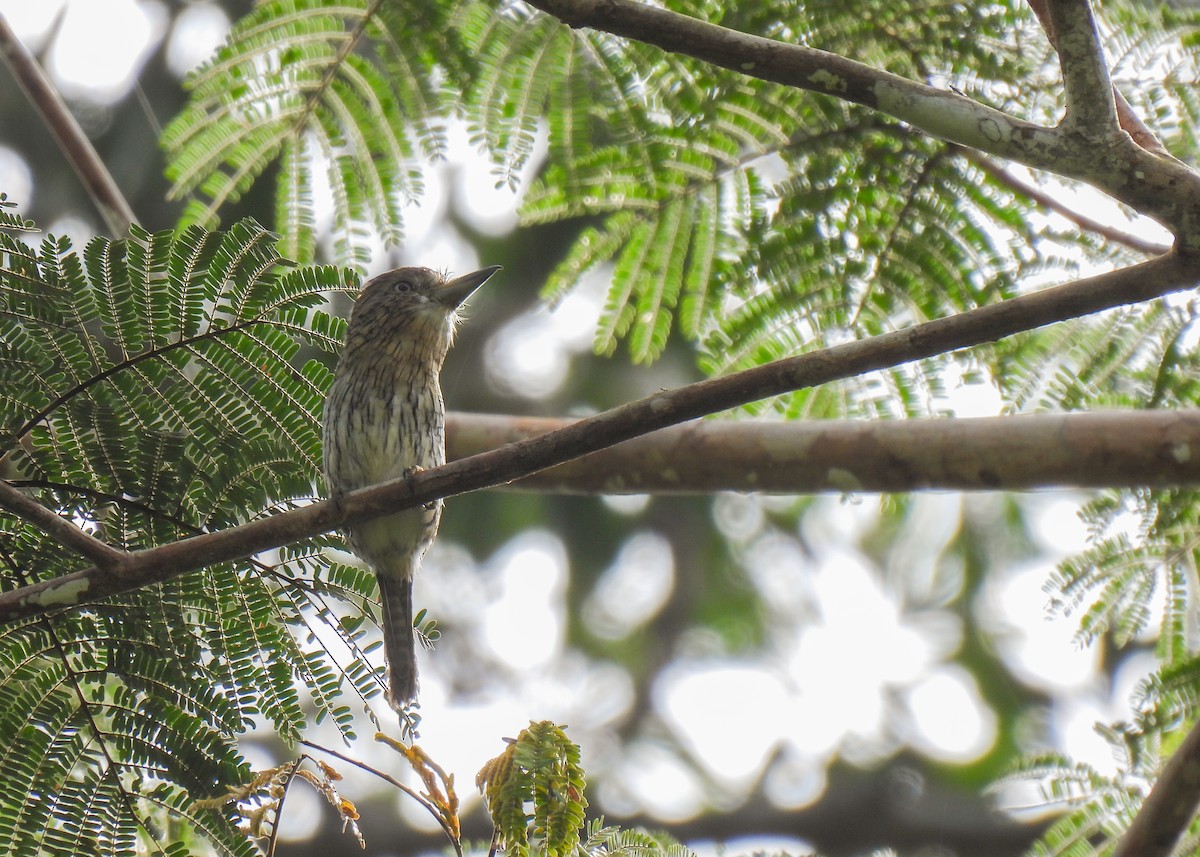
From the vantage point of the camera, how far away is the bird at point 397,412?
3.76 m

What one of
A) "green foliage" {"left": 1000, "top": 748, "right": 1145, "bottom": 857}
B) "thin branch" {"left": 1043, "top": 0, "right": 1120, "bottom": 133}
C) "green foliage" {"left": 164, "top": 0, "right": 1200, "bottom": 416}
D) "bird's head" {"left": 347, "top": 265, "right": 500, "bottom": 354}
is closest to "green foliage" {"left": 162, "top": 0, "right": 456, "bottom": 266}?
"green foliage" {"left": 164, "top": 0, "right": 1200, "bottom": 416}

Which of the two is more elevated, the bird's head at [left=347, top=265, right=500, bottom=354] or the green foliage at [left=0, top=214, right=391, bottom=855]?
the bird's head at [left=347, top=265, right=500, bottom=354]

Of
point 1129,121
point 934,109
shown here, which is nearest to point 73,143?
point 934,109

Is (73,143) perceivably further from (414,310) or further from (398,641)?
(398,641)

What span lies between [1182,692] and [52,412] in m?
3.14

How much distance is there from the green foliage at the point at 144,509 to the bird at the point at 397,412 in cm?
88

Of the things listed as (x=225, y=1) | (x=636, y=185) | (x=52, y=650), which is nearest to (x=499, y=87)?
(x=636, y=185)

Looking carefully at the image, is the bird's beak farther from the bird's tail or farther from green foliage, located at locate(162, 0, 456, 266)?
the bird's tail

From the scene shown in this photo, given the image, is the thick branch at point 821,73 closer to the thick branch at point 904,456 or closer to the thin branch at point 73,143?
the thick branch at point 904,456

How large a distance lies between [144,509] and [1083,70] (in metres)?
2.08

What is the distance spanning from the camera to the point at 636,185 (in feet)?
12.8

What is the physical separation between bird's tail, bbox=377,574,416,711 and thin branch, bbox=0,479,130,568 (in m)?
1.06

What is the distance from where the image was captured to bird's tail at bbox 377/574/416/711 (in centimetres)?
348

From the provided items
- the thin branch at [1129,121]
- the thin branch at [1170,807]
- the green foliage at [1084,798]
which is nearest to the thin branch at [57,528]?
the thin branch at [1129,121]
